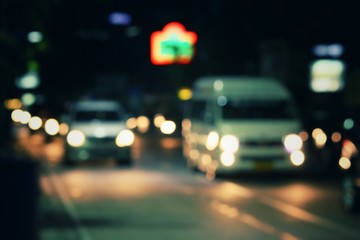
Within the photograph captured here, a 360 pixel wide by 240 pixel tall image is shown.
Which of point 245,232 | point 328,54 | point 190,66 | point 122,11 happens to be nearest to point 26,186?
point 245,232

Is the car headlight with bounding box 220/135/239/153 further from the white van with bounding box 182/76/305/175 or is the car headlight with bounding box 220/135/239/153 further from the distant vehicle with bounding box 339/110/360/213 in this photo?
the distant vehicle with bounding box 339/110/360/213

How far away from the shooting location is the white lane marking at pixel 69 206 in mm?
→ 13555

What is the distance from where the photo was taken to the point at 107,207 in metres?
16.9

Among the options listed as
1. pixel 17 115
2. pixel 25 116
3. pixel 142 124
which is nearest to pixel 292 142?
pixel 142 124

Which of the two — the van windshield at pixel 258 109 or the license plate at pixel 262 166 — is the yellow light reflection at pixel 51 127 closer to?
the van windshield at pixel 258 109

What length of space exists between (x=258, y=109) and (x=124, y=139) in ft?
16.9

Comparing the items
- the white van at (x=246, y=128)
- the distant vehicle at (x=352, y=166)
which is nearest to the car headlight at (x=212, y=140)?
the white van at (x=246, y=128)

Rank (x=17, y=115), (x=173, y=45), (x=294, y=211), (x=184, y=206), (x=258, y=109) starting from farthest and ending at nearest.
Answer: (x=17, y=115)
(x=173, y=45)
(x=258, y=109)
(x=184, y=206)
(x=294, y=211)

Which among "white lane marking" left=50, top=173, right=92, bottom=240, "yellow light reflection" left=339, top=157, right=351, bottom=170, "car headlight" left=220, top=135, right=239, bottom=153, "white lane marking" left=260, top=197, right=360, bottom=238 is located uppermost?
"car headlight" left=220, top=135, right=239, bottom=153

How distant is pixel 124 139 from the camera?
27.1 meters

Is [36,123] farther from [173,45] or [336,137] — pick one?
[336,137]

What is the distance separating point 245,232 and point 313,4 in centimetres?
2585

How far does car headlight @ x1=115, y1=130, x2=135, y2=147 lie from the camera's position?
26.9 meters

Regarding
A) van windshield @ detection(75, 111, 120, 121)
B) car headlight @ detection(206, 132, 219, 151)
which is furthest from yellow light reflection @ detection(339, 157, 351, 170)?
van windshield @ detection(75, 111, 120, 121)
